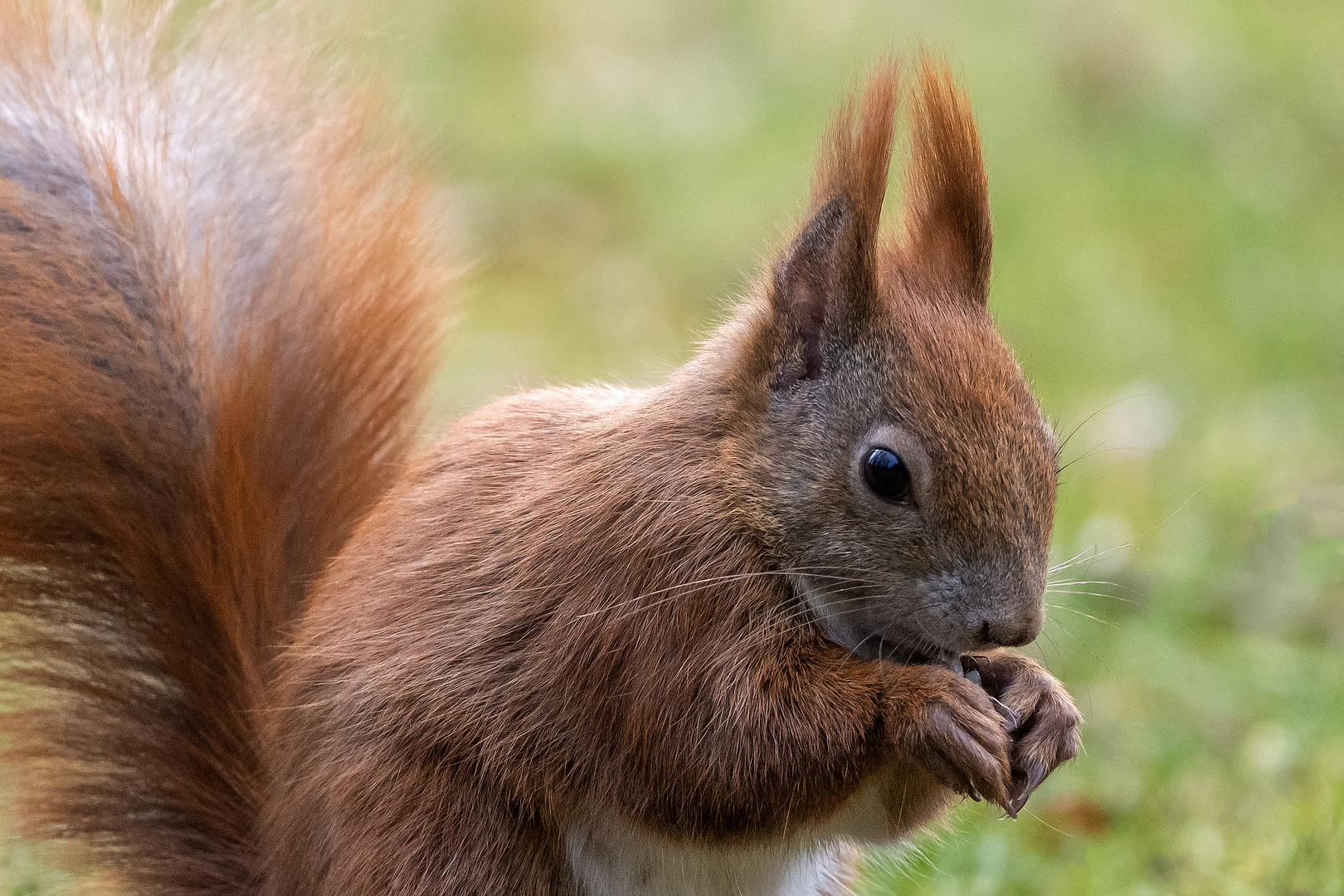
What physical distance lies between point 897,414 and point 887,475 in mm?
70

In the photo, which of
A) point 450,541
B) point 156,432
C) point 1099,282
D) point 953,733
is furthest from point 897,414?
point 1099,282

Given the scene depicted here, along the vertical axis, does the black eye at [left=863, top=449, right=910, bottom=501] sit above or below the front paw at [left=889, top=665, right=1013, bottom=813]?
above

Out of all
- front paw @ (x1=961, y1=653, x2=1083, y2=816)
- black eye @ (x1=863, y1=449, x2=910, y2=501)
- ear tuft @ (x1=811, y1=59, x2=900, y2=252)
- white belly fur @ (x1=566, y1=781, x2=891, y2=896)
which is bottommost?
white belly fur @ (x1=566, y1=781, x2=891, y2=896)

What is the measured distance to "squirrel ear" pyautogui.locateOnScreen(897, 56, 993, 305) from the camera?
157 centimetres

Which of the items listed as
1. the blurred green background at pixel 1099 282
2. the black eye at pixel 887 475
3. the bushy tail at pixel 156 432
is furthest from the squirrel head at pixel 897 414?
the bushy tail at pixel 156 432

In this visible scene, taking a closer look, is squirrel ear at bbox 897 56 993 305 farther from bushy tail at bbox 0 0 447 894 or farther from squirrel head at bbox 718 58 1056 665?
bushy tail at bbox 0 0 447 894

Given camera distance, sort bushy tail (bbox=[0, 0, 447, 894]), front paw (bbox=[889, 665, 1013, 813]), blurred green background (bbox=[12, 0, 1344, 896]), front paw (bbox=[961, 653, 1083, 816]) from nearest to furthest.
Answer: front paw (bbox=[889, 665, 1013, 813]) < front paw (bbox=[961, 653, 1083, 816]) < bushy tail (bbox=[0, 0, 447, 894]) < blurred green background (bbox=[12, 0, 1344, 896])

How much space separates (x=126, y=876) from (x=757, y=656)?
81 centimetres

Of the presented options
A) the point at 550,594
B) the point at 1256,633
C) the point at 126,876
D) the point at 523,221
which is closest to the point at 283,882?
the point at 126,876

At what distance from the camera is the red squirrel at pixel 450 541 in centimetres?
148

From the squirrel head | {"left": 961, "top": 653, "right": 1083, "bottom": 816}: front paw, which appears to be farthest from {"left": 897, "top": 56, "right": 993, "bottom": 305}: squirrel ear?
{"left": 961, "top": 653, "right": 1083, "bottom": 816}: front paw

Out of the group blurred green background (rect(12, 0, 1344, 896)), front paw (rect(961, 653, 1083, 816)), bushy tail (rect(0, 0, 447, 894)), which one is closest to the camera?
front paw (rect(961, 653, 1083, 816))

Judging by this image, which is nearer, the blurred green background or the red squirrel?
the red squirrel

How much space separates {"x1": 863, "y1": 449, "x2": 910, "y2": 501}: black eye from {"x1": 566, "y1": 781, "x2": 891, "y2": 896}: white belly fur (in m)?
0.31
